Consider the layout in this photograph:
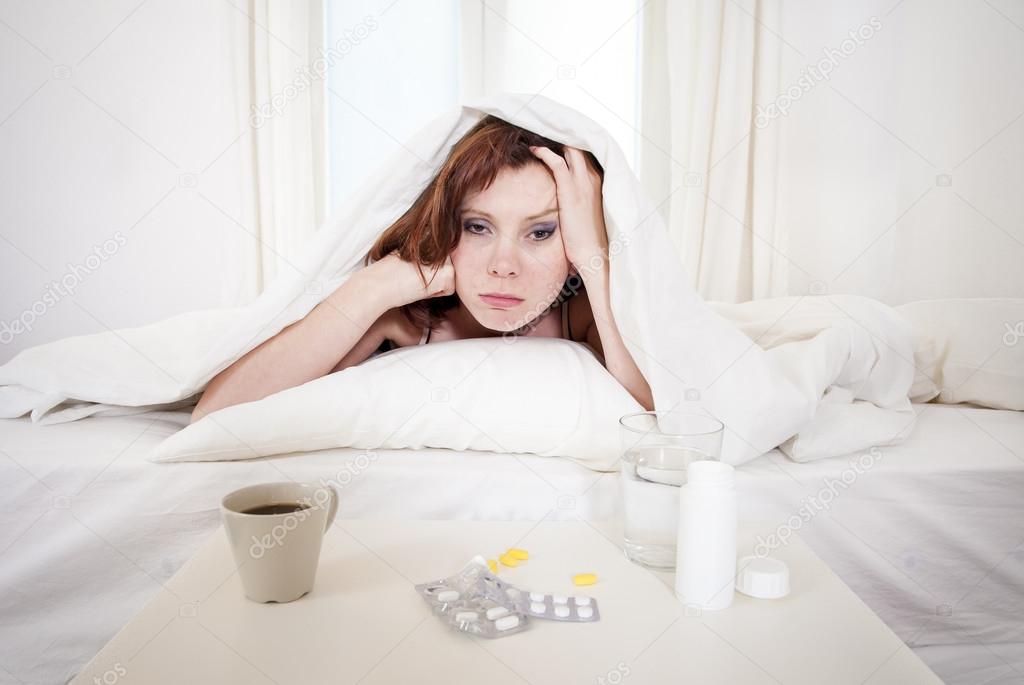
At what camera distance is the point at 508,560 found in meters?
0.73

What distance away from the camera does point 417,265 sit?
125 centimetres

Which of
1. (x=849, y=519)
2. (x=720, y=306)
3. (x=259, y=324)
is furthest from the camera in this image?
(x=720, y=306)

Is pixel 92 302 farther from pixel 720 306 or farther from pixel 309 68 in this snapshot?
pixel 720 306

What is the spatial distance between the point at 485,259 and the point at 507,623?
28.2 inches

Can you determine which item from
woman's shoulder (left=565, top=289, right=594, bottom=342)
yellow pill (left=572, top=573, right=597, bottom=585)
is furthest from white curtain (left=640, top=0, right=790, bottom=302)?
yellow pill (left=572, top=573, right=597, bottom=585)

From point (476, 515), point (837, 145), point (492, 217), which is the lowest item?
point (476, 515)

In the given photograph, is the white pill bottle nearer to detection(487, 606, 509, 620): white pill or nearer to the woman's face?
detection(487, 606, 509, 620): white pill

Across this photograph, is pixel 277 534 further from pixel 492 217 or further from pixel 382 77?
pixel 382 77

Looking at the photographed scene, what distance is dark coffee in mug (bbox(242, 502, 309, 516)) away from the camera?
67cm

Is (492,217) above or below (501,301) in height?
above

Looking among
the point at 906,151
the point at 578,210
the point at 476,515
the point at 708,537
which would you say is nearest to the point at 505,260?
the point at 578,210

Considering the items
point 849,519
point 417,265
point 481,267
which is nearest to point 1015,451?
point 849,519

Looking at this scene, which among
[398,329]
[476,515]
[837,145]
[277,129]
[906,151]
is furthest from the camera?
[277,129]

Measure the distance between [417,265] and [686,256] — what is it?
1621 millimetres
